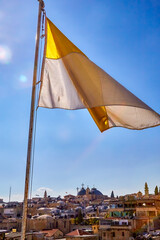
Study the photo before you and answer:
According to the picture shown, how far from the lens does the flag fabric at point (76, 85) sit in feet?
18.8

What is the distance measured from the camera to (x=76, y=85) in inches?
235

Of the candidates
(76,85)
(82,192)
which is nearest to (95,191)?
(82,192)

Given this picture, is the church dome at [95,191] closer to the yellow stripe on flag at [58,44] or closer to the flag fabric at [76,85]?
the flag fabric at [76,85]

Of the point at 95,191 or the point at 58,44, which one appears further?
the point at 95,191

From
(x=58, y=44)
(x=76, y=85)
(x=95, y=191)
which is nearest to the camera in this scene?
(x=76, y=85)

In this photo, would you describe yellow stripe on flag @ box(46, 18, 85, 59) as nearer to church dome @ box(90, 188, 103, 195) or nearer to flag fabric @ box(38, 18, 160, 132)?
flag fabric @ box(38, 18, 160, 132)

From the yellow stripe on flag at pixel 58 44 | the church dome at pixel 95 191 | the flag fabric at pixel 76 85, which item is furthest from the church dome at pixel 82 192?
the yellow stripe on flag at pixel 58 44

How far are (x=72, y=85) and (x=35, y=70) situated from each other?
865 millimetres

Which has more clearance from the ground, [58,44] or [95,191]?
[95,191]

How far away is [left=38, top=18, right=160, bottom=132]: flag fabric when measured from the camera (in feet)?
18.8

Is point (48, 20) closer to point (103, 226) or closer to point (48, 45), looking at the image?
point (48, 45)

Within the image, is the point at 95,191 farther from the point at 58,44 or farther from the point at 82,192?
the point at 58,44

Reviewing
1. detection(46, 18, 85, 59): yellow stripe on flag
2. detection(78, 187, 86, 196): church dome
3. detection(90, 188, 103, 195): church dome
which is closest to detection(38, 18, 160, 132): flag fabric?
detection(46, 18, 85, 59): yellow stripe on flag

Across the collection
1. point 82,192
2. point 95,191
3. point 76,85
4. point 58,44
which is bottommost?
point 76,85
